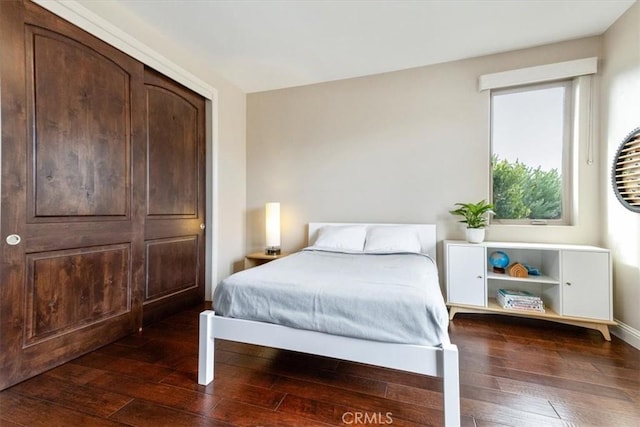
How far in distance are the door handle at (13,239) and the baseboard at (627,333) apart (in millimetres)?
4042

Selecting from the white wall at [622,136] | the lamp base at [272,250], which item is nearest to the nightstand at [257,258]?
the lamp base at [272,250]

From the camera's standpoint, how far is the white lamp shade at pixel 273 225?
327 centimetres

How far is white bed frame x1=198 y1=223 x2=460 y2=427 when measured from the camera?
1167mm

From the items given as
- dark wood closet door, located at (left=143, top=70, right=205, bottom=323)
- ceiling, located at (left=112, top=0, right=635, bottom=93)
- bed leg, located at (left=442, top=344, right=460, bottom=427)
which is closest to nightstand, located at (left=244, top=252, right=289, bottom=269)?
dark wood closet door, located at (left=143, top=70, right=205, bottom=323)

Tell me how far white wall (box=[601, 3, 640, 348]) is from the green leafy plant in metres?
0.87

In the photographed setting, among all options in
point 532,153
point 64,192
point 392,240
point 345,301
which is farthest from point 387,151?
point 64,192

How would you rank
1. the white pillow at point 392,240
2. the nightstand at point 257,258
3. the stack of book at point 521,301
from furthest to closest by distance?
the nightstand at point 257,258 → the white pillow at point 392,240 → the stack of book at point 521,301

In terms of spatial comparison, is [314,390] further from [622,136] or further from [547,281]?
[622,136]

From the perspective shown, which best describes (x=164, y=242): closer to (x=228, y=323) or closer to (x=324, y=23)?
(x=228, y=323)

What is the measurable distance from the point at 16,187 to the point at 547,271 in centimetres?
391

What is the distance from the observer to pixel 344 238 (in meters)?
2.85

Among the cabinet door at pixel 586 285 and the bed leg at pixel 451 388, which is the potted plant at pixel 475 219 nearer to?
the cabinet door at pixel 586 285

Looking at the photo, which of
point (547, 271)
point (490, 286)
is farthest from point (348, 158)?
point (547, 271)

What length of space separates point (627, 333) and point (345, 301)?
7.71ft
